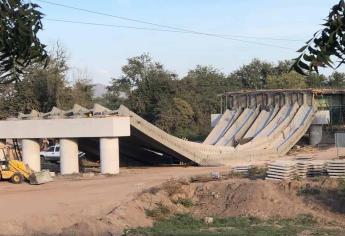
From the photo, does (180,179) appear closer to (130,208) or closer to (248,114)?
(130,208)

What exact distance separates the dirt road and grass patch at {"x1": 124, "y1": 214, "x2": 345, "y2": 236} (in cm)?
283

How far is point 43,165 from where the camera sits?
49531 millimetres

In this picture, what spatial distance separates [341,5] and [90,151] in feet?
159

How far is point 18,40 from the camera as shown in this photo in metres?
3.04

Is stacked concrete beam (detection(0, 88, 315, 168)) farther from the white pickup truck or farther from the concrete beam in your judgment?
the white pickup truck

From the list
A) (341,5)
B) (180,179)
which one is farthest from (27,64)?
(180,179)

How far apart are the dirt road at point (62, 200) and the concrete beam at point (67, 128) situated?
9.16 feet

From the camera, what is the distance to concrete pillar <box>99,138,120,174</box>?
125ft

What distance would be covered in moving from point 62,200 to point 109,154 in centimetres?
977

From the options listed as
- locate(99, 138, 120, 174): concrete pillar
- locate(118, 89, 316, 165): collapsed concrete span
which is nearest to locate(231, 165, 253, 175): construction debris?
locate(99, 138, 120, 174): concrete pillar

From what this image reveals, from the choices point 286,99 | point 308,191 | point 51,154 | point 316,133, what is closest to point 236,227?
point 308,191

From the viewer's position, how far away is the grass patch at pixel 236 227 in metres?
21.8

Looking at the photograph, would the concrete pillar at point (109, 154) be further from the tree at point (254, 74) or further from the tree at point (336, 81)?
the tree at point (254, 74)

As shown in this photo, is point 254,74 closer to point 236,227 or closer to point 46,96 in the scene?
point 46,96
